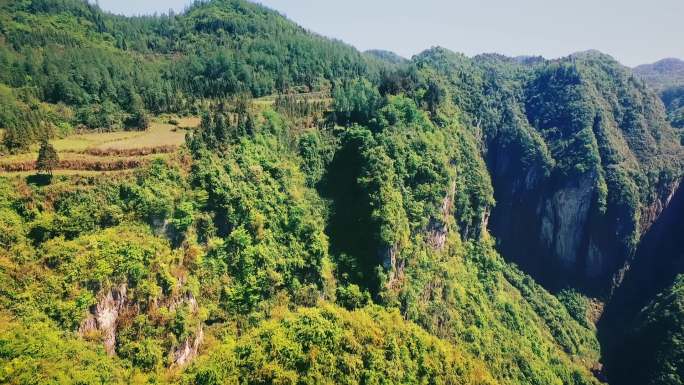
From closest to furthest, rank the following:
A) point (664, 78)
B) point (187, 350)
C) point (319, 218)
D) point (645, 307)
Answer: point (187, 350) < point (319, 218) < point (645, 307) < point (664, 78)

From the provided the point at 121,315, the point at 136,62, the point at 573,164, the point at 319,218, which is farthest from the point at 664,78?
the point at 121,315

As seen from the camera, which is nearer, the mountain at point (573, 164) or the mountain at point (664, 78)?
the mountain at point (573, 164)

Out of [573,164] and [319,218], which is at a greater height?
[573,164]

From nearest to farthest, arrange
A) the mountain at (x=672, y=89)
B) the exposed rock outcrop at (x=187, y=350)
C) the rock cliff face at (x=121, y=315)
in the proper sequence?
the rock cliff face at (x=121, y=315) < the exposed rock outcrop at (x=187, y=350) < the mountain at (x=672, y=89)

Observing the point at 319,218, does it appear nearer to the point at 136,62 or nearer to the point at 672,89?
the point at 136,62

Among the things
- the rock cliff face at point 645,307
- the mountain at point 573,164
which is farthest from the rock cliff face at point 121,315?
the mountain at point 573,164

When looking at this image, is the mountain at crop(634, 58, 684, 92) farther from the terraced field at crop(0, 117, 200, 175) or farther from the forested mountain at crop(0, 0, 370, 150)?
the terraced field at crop(0, 117, 200, 175)

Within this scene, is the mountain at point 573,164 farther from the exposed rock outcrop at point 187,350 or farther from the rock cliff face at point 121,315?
the rock cliff face at point 121,315
